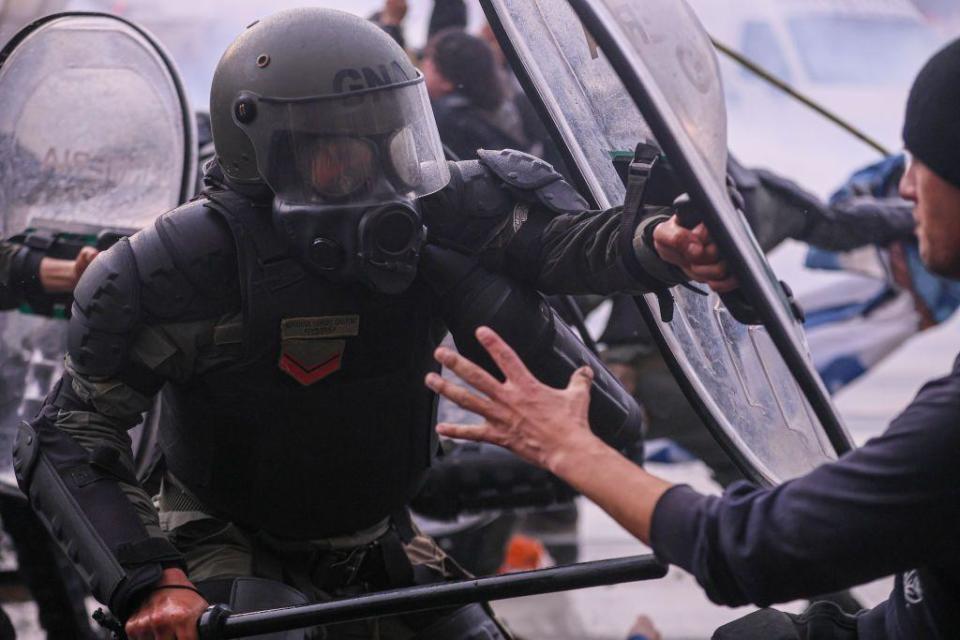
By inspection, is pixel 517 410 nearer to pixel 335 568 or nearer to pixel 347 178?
pixel 347 178

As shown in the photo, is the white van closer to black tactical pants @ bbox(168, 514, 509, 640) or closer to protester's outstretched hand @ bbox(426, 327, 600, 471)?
black tactical pants @ bbox(168, 514, 509, 640)

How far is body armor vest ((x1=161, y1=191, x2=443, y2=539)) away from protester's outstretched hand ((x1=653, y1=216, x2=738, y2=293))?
1.67ft

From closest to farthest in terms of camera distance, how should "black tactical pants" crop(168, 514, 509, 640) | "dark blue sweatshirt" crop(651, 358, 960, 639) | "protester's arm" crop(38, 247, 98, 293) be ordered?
"dark blue sweatshirt" crop(651, 358, 960, 639) → "black tactical pants" crop(168, 514, 509, 640) → "protester's arm" crop(38, 247, 98, 293)

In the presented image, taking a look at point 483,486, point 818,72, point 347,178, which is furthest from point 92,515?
point 818,72

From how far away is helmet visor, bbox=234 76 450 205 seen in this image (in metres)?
2.33

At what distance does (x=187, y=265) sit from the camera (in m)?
2.32

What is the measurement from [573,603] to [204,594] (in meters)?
2.88

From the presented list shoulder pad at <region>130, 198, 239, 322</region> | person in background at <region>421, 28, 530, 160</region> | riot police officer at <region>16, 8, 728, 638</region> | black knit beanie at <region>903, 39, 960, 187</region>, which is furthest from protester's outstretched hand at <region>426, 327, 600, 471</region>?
person in background at <region>421, 28, 530, 160</region>

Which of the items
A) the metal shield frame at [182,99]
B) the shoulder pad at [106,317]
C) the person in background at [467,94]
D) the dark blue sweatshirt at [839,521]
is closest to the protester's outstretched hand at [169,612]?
the shoulder pad at [106,317]

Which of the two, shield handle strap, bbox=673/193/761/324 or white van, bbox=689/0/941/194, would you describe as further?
white van, bbox=689/0/941/194

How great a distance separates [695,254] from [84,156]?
1911 millimetres

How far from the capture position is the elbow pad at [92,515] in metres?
2.25

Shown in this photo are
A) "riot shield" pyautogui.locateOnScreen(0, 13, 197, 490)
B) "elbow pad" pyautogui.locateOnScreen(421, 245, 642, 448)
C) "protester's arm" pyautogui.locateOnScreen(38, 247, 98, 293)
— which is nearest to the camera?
"elbow pad" pyautogui.locateOnScreen(421, 245, 642, 448)

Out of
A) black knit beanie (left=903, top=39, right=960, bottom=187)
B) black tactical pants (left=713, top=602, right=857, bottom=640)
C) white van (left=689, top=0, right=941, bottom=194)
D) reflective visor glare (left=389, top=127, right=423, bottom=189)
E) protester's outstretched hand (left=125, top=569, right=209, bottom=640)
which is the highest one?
black knit beanie (left=903, top=39, right=960, bottom=187)
